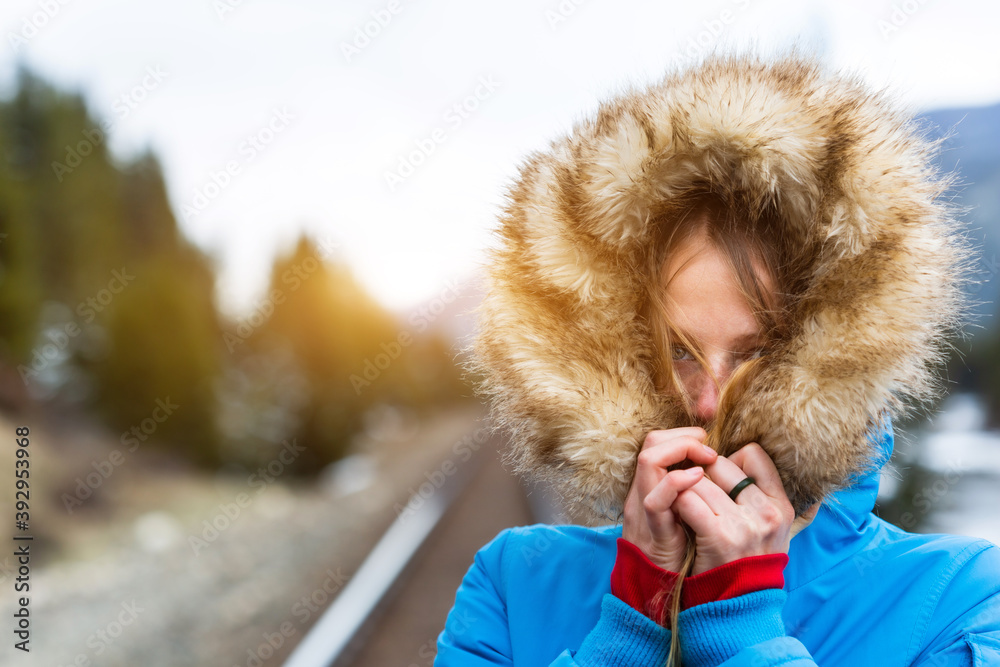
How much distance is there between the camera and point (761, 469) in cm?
126

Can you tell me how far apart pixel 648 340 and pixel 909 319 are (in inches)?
20.6

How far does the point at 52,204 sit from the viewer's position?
Answer: 10.2m


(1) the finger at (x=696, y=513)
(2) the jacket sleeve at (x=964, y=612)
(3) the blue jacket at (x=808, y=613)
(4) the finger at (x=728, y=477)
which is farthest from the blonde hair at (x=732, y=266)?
(2) the jacket sleeve at (x=964, y=612)

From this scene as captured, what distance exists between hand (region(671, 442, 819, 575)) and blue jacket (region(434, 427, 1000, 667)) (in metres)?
0.08

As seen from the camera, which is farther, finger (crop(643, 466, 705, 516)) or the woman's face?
the woman's face

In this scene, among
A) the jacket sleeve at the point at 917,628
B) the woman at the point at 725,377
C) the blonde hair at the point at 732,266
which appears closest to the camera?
the jacket sleeve at the point at 917,628

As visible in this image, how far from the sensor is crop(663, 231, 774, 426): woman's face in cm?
143

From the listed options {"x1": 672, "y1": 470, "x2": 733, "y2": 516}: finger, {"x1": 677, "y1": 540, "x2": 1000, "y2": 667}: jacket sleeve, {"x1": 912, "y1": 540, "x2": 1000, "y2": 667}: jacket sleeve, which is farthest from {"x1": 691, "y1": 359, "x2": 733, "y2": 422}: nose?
{"x1": 912, "y1": 540, "x2": 1000, "y2": 667}: jacket sleeve

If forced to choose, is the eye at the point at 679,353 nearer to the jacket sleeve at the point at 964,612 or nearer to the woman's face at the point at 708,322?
the woman's face at the point at 708,322

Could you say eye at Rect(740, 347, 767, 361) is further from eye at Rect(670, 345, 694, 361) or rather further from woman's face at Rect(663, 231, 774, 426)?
eye at Rect(670, 345, 694, 361)

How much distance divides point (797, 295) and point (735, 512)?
506 millimetres

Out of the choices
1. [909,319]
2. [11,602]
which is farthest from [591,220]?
[11,602]

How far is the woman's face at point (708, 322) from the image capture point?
4.69ft

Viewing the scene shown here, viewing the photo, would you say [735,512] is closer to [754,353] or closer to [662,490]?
[662,490]
